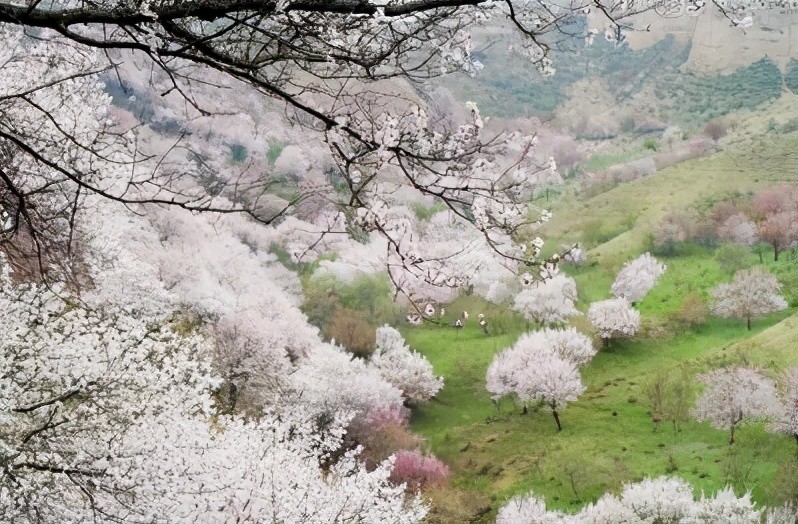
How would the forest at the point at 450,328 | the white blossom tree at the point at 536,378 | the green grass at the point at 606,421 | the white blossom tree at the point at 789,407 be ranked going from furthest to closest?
the white blossom tree at the point at 536,378
the green grass at the point at 606,421
the white blossom tree at the point at 789,407
the forest at the point at 450,328

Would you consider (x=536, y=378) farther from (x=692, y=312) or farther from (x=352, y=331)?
(x=352, y=331)

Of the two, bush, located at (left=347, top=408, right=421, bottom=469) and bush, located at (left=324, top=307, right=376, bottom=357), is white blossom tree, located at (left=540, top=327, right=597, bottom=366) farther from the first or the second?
bush, located at (left=324, top=307, right=376, bottom=357)

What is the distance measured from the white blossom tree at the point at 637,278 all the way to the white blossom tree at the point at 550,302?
87 centimetres

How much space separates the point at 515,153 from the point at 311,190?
2.52 ft

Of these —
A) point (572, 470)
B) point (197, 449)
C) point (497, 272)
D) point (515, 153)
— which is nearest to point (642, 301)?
point (497, 272)

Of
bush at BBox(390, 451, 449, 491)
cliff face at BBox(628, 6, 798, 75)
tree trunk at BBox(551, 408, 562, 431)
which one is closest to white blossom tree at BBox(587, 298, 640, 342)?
tree trunk at BBox(551, 408, 562, 431)

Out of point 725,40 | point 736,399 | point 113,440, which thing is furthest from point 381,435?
point 725,40

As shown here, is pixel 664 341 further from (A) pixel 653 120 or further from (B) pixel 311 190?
(B) pixel 311 190

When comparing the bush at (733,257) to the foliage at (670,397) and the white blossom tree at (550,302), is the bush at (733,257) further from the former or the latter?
the white blossom tree at (550,302)

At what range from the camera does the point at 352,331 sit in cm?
1571

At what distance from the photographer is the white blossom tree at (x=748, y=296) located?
511 inches

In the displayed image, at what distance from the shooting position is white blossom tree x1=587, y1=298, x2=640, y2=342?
45.7ft

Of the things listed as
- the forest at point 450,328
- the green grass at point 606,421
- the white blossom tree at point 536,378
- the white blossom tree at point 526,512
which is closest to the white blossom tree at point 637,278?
the forest at point 450,328

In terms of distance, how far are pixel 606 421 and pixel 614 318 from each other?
Result: 2.04 meters
